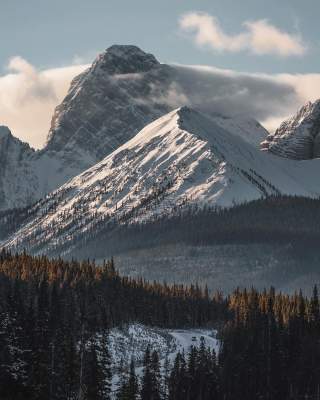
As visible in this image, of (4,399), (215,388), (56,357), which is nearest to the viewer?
(4,399)

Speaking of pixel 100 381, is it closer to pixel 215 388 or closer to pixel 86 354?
pixel 86 354

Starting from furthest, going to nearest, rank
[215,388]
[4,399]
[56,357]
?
[215,388], [56,357], [4,399]

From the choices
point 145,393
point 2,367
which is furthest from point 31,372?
point 145,393

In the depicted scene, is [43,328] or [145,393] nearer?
[145,393]

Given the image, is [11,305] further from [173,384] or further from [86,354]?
[173,384]

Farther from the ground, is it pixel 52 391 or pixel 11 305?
pixel 11 305

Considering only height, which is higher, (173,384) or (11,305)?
(11,305)

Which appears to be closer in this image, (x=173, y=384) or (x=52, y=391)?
(x=52, y=391)

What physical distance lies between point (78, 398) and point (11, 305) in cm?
2952

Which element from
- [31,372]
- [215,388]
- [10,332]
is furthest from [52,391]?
[215,388]

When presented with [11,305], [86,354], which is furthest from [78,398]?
[11,305]

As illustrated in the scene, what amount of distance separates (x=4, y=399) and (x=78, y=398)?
10.4 m

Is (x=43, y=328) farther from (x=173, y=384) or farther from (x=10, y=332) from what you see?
(x=173, y=384)

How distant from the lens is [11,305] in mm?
199875
